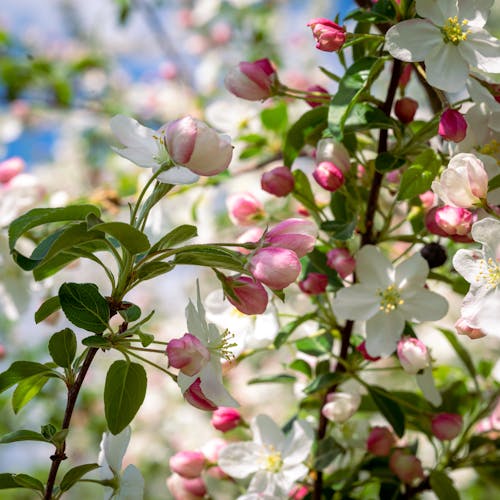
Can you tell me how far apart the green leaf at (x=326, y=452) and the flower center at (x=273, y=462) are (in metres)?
0.05

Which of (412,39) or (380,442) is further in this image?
(380,442)

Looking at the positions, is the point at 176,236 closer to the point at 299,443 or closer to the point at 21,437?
the point at 21,437

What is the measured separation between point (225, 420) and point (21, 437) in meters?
0.42

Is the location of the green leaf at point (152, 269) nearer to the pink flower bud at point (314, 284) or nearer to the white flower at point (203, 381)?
the white flower at point (203, 381)

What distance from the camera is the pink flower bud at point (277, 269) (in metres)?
0.77

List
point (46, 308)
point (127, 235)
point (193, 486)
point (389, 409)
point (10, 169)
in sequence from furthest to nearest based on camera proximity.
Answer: point (10, 169)
point (193, 486)
point (389, 409)
point (46, 308)
point (127, 235)

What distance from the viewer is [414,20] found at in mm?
882

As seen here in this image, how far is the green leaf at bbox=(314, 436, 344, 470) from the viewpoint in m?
1.07

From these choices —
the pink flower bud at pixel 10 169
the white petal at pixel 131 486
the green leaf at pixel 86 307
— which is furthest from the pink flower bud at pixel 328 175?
the pink flower bud at pixel 10 169

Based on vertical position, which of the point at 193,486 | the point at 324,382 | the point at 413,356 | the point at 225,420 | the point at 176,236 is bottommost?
the point at 193,486

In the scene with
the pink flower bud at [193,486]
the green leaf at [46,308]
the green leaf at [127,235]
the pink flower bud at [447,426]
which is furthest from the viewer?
the pink flower bud at [193,486]

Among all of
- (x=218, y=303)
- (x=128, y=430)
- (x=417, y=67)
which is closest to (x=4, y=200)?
(x=218, y=303)

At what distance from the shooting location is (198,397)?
2.65ft

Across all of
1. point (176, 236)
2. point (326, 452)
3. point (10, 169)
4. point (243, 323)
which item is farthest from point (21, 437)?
point (10, 169)
